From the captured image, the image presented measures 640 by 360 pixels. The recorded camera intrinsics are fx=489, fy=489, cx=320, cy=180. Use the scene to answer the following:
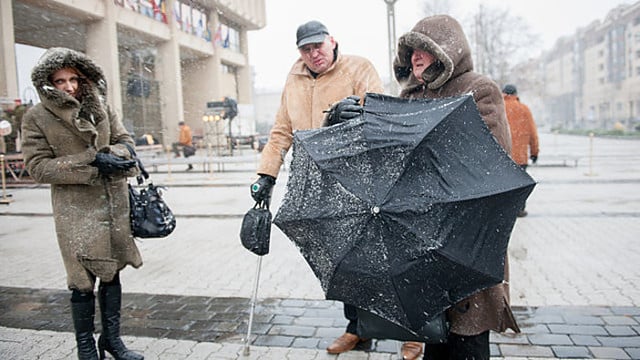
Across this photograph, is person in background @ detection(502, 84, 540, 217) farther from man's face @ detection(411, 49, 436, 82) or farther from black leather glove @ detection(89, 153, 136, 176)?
black leather glove @ detection(89, 153, 136, 176)

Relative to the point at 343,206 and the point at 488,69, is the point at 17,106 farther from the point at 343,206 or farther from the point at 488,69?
the point at 488,69

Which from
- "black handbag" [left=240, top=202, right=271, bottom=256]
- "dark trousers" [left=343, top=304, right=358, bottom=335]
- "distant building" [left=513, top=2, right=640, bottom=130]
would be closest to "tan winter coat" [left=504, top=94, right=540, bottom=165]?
"dark trousers" [left=343, top=304, right=358, bottom=335]

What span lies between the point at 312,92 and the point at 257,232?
1.10 metres

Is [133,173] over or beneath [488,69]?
beneath

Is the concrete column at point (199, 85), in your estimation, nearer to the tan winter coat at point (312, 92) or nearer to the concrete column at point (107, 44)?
the concrete column at point (107, 44)

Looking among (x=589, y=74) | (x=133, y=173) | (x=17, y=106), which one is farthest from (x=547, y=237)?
(x=589, y=74)

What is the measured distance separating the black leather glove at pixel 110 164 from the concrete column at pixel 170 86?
3364cm

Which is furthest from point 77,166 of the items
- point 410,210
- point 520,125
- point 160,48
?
point 160,48

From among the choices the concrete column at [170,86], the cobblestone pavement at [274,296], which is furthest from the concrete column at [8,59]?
the concrete column at [170,86]

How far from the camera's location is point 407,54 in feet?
8.77

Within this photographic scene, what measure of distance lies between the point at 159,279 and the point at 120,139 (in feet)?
7.55

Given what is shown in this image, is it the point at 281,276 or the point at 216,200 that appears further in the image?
the point at 216,200

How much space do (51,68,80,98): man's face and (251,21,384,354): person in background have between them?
1.32 metres

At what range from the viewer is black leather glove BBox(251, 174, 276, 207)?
11.1 ft
